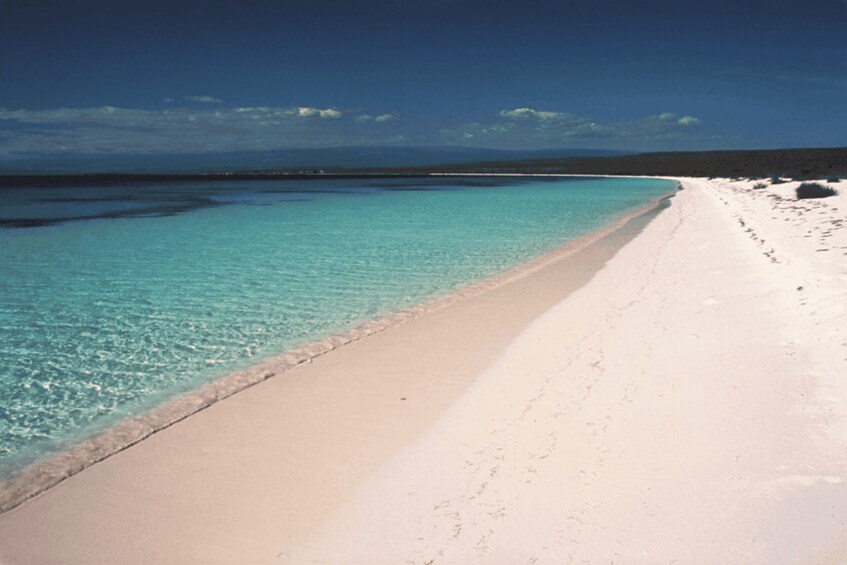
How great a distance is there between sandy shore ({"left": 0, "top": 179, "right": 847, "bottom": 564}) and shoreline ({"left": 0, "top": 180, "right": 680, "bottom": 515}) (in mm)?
158

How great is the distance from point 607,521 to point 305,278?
9.96m

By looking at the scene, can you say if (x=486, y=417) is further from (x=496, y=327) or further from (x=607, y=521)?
(x=496, y=327)

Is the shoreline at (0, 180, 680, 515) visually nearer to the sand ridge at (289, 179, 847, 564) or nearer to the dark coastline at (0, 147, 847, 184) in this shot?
the sand ridge at (289, 179, 847, 564)

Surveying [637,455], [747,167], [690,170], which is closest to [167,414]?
[637,455]

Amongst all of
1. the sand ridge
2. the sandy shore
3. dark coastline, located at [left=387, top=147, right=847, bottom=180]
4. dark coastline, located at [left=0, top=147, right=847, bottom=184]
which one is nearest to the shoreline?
the sandy shore

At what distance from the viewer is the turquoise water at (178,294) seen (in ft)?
21.1

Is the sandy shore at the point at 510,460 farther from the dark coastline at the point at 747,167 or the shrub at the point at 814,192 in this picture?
the dark coastline at the point at 747,167

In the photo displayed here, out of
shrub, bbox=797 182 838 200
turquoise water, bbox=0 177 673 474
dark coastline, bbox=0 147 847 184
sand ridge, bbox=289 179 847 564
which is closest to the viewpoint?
sand ridge, bbox=289 179 847 564

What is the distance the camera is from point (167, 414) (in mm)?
5836

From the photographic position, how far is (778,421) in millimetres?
4781

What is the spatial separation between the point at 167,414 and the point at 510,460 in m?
3.31

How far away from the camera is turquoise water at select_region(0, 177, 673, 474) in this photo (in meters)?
6.44

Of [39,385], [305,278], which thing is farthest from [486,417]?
[305,278]

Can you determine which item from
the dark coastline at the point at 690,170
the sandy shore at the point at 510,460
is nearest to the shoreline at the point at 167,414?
the sandy shore at the point at 510,460
